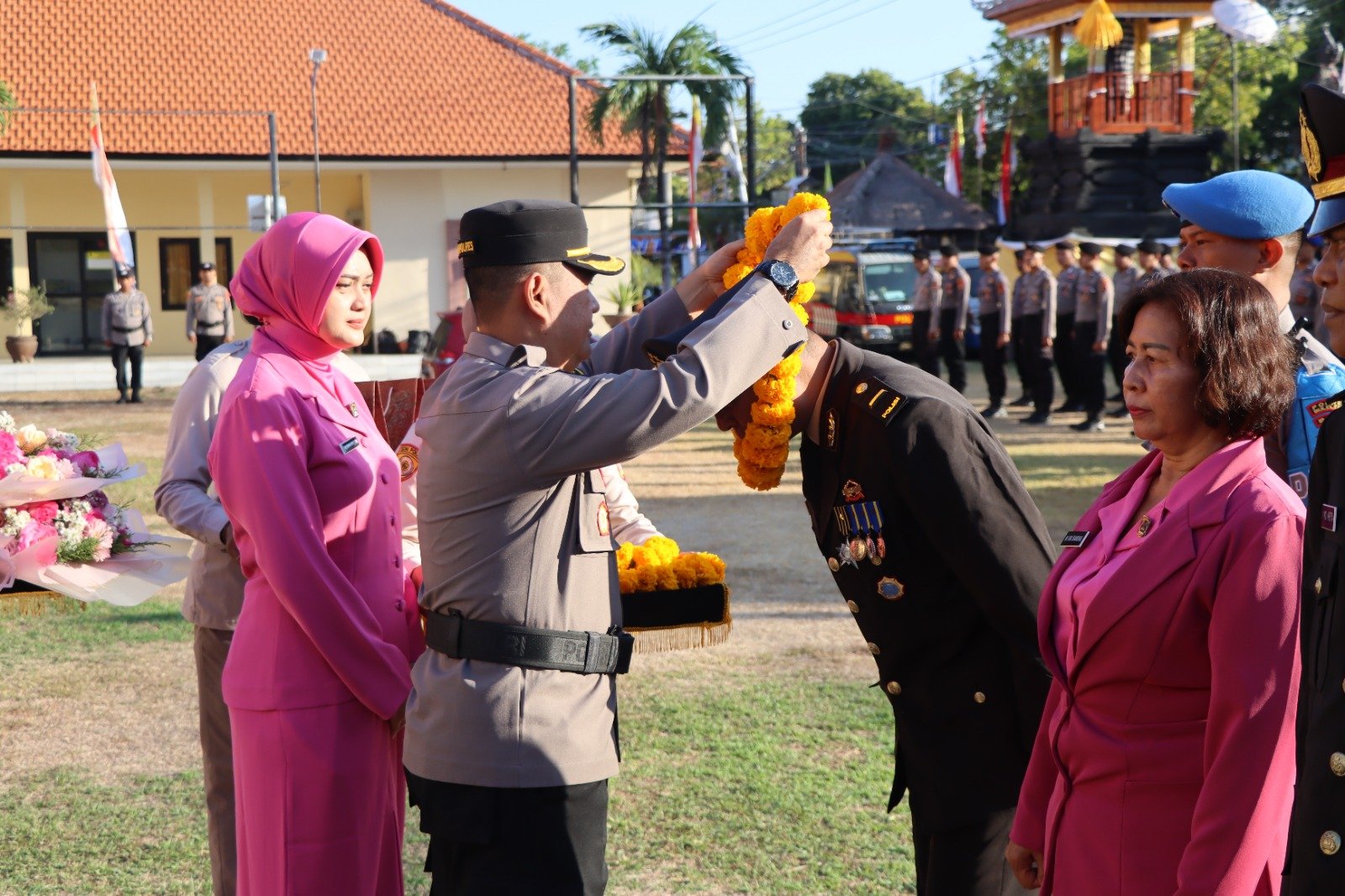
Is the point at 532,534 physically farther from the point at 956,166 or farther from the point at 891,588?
the point at 956,166

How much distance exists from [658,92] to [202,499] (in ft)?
84.3

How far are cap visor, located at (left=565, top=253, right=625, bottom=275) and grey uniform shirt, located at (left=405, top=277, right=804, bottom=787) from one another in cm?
20

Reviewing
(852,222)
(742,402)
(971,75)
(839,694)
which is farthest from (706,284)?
(971,75)

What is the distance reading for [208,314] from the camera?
20344 mm

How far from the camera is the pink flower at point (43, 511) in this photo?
4.27 m

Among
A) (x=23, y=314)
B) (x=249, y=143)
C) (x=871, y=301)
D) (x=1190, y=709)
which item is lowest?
(x=1190, y=709)

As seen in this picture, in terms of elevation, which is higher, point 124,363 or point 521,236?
point 521,236

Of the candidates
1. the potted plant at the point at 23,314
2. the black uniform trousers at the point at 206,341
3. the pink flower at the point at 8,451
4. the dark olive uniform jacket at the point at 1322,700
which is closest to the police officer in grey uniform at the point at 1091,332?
the black uniform trousers at the point at 206,341

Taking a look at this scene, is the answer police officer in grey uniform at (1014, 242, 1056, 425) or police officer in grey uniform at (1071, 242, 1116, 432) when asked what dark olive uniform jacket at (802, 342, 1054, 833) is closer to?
police officer in grey uniform at (1071, 242, 1116, 432)

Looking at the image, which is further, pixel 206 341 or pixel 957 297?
pixel 206 341

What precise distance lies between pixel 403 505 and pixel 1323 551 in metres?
→ 2.51

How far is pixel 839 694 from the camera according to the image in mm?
6316

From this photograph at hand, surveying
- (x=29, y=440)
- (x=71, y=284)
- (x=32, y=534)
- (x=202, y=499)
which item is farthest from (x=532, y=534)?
(x=71, y=284)

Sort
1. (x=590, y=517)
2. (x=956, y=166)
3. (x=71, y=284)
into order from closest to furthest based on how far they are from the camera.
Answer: (x=590, y=517) < (x=71, y=284) < (x=956, y=166)
